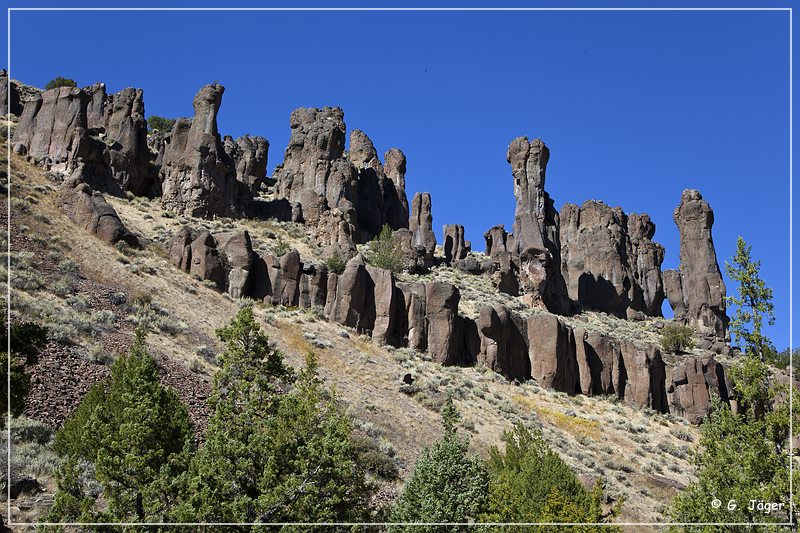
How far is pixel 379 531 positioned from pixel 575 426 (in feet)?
78.2

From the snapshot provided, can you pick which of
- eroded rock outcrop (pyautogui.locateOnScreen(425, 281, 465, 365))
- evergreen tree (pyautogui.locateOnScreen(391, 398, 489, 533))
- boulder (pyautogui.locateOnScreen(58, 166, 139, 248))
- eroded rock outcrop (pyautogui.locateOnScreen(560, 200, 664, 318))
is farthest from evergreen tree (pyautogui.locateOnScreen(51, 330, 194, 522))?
eroded rock outcrop (pyautogui.locateOnScreen(560, 200, 664, 318))

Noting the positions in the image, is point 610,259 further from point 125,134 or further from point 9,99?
point 9,99

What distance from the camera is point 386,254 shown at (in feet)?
200

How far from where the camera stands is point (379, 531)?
55.9ft

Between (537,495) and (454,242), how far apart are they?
204 feet

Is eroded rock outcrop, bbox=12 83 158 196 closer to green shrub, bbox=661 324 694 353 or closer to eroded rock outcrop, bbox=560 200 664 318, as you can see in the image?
green shrub, bbox=661 324 694 353

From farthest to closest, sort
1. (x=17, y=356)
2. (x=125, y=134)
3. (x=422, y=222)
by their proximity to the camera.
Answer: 1. (x=422, y=222)
2. (x=125, y=134)
3. (x=17, y=356)

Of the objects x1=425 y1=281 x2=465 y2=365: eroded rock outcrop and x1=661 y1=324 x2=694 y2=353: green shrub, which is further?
x1=661 y1=324 x2=694 y2=353: green shrub

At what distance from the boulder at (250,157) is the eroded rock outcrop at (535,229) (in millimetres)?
25657

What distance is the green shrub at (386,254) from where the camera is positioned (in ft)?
196

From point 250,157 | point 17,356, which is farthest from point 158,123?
point 17,356

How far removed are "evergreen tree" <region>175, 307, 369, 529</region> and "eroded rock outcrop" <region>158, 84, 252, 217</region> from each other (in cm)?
4623

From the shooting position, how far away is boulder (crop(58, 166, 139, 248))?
1708 inches

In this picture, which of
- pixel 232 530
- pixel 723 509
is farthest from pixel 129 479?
Result: pixel 723 509
